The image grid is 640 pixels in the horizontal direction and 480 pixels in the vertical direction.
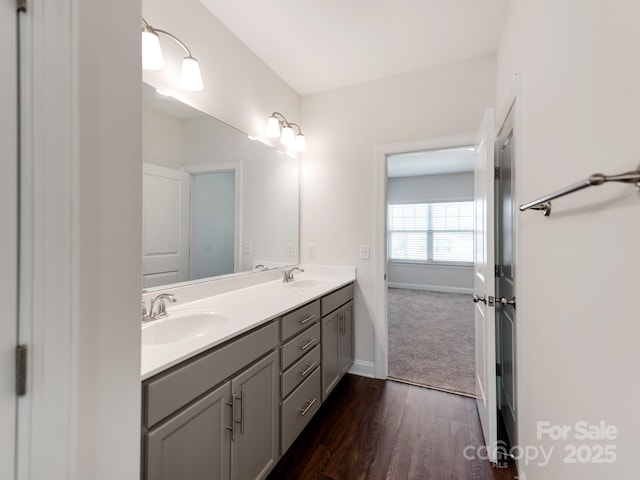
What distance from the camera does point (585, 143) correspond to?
79 cm

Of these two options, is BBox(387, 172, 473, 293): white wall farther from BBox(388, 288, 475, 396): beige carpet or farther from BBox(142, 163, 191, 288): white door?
BBox(142, 163, 191, 288): white door

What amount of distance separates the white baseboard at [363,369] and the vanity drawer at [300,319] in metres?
0.98

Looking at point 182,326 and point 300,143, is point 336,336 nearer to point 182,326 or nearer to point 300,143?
point 182,326

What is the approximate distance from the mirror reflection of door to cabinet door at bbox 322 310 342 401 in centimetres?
80

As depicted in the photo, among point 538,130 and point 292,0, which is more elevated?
point 292,0

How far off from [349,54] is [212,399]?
7.87 feet

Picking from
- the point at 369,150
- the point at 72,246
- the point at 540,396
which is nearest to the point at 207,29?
the point at 369,150

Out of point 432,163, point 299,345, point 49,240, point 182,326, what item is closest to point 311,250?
point 299,345

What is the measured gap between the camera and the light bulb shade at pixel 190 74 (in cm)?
155

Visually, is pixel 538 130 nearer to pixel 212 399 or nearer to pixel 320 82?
pixel 212 399

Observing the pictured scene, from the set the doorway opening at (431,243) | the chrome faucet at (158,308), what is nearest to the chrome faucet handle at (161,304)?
the chrome faucet at (158,308)

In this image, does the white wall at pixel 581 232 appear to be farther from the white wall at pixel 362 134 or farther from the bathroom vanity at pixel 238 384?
the bathroom vanity at pixel 238 384

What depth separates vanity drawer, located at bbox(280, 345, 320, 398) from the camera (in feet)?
4.99

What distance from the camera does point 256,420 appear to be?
1297 millimetres
